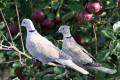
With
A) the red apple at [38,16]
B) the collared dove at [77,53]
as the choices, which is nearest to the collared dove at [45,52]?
the collared dove at [77,53]

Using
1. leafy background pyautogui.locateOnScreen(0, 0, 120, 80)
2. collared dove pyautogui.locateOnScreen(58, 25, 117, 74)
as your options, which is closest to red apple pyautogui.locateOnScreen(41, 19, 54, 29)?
leafy background pyautogui.locateOnScreen(0, 0, 120, 80)

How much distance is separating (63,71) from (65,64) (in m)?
0.22

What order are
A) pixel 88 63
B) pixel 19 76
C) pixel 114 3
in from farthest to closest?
pixel 19 76, pixel 114 3, pixel 88 63

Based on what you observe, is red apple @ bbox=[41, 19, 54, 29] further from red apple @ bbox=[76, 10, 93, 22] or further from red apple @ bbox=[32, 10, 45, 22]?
red apple @ bbox=[76, 10, 93, 22]

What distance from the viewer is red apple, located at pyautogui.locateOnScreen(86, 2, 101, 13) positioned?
147cm

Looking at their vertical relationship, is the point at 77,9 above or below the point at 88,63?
above

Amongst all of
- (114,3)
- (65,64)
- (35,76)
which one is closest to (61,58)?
(65,64)

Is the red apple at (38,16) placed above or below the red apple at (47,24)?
above

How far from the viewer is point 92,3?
1493 millimetres

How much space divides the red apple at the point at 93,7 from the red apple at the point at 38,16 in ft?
0.80

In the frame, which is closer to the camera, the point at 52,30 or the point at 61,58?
A: the point at 61,58

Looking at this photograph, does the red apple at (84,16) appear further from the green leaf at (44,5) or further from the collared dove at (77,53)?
the green leaf at (44,5)

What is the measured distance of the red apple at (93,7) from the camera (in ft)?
4.82

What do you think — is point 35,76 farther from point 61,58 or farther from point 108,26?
point 108,26
